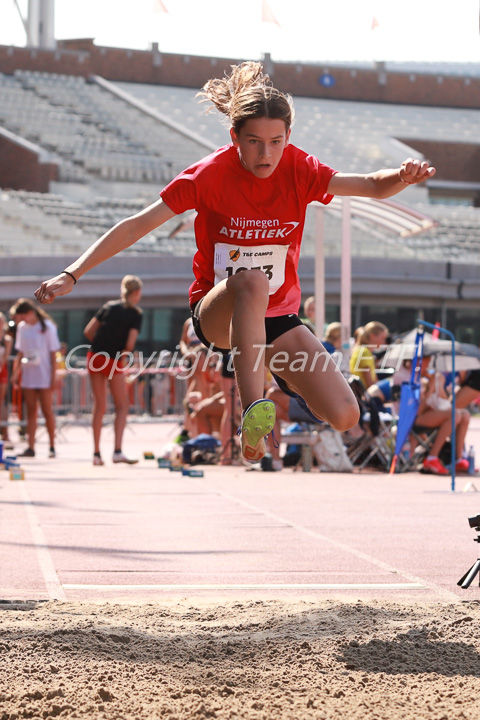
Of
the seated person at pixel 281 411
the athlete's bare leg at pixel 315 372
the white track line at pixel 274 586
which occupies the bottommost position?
the white track line at pixel 274 586

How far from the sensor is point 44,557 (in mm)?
6047

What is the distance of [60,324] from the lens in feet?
99.3

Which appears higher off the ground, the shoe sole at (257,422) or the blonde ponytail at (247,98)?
the blonde ponytail at (247,98)

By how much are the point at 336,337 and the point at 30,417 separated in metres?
3.96

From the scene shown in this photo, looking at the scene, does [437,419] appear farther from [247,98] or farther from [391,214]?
[247,98]

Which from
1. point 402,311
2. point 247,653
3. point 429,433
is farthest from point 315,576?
point 402,311

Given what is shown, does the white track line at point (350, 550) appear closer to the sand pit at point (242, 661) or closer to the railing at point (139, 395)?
the sand pit at point (242, 661)

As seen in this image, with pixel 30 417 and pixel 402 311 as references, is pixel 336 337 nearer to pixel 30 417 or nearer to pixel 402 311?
pixel 30 417

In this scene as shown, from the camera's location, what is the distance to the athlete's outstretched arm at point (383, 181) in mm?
4500

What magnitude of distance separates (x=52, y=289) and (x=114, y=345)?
25.5 ft

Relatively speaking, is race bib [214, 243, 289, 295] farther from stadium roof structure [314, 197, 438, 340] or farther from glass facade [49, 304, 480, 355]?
glass facade [49, 304, 480, 355]

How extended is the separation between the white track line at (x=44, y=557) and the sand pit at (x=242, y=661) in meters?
0.49

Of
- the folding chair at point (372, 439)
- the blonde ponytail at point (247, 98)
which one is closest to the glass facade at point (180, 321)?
the folding chair at point (372, 439)

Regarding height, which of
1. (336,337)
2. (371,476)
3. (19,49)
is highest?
(19,49)
